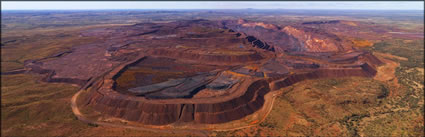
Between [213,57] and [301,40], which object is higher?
[301,40]

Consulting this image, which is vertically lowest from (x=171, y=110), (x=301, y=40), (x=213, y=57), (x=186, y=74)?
(x=171, y=110)

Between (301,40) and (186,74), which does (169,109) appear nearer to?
(186,74)

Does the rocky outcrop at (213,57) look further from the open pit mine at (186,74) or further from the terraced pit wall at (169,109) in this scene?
the terraced pit wall at (169,109)

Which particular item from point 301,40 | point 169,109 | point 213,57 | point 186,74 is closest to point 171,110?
point 169,109

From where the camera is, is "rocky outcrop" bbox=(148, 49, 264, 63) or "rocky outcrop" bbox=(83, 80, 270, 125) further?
"rocky outcrop" bbox=(148, 49, 264, 63)

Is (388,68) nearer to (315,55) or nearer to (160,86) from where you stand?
(315,55)

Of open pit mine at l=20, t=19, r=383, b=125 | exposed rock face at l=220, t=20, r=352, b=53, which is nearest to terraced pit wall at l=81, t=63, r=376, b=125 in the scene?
open pit mine at l=20, t=19, r=383, b=125

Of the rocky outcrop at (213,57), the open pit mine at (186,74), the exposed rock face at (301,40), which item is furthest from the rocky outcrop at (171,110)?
the exposed rock face at (301,40)

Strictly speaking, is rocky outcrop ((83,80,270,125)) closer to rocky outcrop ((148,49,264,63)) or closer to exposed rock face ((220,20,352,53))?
rocky outcrop ((148,49,264,63))

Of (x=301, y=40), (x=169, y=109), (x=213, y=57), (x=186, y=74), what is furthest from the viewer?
(x=301, y=40)
